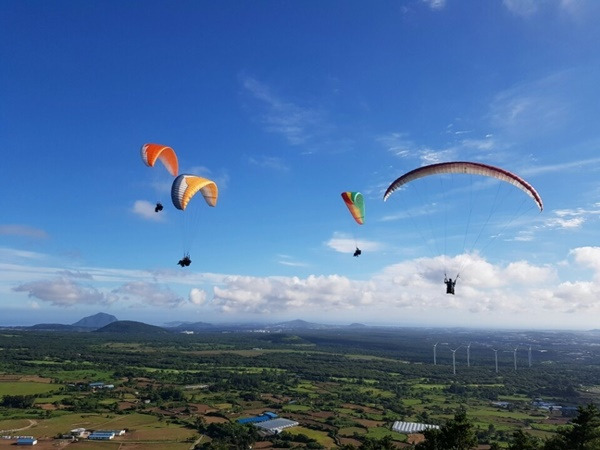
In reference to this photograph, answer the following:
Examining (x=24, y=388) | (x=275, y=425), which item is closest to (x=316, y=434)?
(x=275, y=425)

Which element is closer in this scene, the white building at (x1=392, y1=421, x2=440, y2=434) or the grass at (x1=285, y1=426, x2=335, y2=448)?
the grass at (x1=285, y1=426, x2=335, y2=448)

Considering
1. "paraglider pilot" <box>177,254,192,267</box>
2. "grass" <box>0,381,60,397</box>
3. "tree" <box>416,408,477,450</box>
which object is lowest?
"grass" <box>0,381,60,397</box>

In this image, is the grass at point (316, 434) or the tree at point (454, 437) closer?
the tree at point (454, 437)

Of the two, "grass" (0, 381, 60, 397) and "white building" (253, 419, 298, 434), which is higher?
"white building" (253, 419, 298, 434)

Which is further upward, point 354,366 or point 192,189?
point 192,189

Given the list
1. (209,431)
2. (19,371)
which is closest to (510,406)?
(209,431)

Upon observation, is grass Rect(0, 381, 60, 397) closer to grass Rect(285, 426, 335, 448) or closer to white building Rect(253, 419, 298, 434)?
white building Rect(253, 419, 298, 434)

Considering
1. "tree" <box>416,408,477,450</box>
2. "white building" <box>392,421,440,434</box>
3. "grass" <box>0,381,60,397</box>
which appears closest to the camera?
"tree" <box>416,408,477,450</box>

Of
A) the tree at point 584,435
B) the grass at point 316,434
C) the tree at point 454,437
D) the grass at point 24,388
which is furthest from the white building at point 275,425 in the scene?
the grass at point 24,388

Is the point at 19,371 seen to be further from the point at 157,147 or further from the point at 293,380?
the point at 157,147

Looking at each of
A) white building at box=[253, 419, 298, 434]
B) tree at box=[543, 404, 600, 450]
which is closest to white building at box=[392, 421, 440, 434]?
white building at box=[253, 419, 298, 434]

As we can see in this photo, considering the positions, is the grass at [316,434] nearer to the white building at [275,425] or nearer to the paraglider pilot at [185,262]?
the white building at [275,425]
